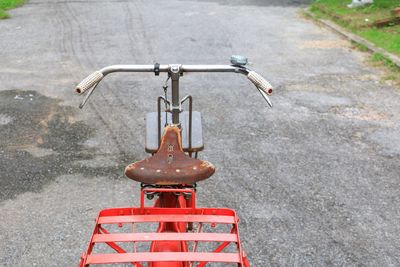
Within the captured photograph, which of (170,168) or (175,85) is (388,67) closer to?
(175,85)

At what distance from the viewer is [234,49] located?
428 inches

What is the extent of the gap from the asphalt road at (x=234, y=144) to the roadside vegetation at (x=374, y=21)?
1.31 ft

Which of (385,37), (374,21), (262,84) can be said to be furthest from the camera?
(374,21)

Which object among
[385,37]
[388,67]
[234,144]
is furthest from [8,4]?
[234,144]

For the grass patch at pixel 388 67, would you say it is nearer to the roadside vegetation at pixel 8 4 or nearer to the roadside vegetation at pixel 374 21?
the roadside vegetation at pixel 374 21

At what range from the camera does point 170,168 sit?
9.80 feet

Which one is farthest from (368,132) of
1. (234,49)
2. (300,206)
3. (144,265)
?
(234,49)

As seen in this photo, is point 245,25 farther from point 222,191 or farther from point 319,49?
point 222,191

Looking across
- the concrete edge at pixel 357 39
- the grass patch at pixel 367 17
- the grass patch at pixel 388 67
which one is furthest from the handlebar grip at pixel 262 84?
the grass patch at pixel 367 17

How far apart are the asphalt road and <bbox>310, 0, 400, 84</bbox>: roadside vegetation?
398 millimetres

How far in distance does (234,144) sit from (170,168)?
341cm

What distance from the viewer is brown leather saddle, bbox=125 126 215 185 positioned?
116 inches

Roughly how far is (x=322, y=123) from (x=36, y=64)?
5.72 meters

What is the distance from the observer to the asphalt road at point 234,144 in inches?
179
